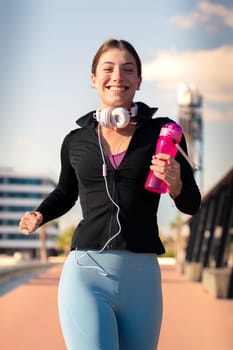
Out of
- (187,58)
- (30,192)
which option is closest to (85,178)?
(187,58)

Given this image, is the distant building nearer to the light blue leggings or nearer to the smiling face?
the smiling face

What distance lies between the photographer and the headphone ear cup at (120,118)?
2.73 m

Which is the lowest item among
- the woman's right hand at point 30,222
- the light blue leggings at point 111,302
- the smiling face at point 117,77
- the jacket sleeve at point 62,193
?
the light blue leggings at point 111,302

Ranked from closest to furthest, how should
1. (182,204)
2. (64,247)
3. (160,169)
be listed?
(160,169) → (182,204) → (64,247)

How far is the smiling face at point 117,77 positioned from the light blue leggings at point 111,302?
0.45 m

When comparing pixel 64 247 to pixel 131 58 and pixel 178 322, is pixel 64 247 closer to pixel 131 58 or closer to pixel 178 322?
pixel 178 322

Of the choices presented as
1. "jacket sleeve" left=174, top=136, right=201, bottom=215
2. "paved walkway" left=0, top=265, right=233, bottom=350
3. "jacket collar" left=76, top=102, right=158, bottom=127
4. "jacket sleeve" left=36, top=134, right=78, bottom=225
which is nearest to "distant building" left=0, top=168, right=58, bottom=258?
"paved walkway" left=0, top=265, right=233, bottom=350

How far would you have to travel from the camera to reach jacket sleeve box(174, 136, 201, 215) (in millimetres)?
2734

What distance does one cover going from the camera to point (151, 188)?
2.63 m

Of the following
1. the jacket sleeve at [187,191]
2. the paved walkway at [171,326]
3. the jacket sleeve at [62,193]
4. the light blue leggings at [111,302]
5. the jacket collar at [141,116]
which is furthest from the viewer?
the paved walkway at [171,326]

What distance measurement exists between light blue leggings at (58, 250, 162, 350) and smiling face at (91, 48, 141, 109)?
447 millimetres

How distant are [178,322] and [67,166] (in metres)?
8.60

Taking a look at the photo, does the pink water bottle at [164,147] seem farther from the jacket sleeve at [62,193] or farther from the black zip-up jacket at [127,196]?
the jacket sleeve at [62,193]

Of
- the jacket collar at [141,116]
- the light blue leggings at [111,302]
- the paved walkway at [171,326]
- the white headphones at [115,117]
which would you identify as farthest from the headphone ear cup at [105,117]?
the paved walkway at [171,326]
